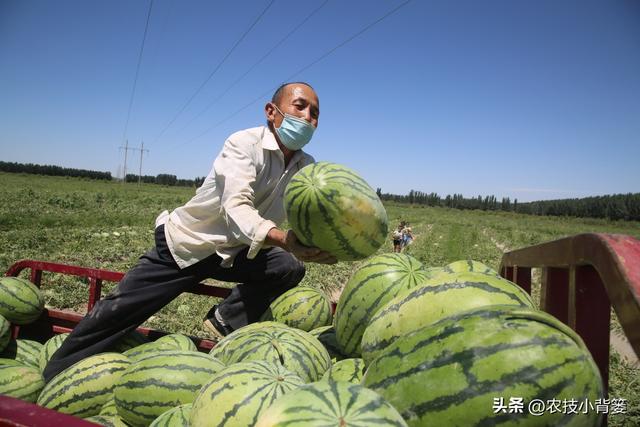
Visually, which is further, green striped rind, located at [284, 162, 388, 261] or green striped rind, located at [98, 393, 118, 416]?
green striped rind, located at [284, 162, 388, 261]

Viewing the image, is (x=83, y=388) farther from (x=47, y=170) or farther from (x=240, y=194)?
(x=47, y=170)

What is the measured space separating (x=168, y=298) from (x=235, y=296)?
545mm

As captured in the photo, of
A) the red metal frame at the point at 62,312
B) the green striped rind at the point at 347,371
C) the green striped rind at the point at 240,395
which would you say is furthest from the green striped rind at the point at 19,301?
the green striped rind at the point at 347,371

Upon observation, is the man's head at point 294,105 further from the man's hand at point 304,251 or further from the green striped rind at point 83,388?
the green striped rind at point 83,388

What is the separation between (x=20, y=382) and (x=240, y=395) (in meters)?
1.96

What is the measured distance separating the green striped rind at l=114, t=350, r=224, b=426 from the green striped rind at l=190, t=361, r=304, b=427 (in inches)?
15.5

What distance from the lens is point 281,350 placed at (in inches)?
78.5

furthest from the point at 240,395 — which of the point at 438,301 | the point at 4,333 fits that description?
the point at 4,333

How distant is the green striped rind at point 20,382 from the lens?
250cm

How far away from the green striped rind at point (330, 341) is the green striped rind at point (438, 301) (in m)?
0.67

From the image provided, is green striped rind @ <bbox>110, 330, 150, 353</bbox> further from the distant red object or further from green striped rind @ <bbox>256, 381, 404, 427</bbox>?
green striped rind @ <bbox>256, 381, 404, 427</bbox>

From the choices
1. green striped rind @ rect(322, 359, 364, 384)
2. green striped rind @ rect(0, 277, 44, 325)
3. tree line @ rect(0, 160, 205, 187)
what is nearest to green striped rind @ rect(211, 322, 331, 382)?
green striped rind @ rect(322, 359, 364, 384)

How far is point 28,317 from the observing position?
368cm

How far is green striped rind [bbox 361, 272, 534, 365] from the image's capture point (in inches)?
62.1
